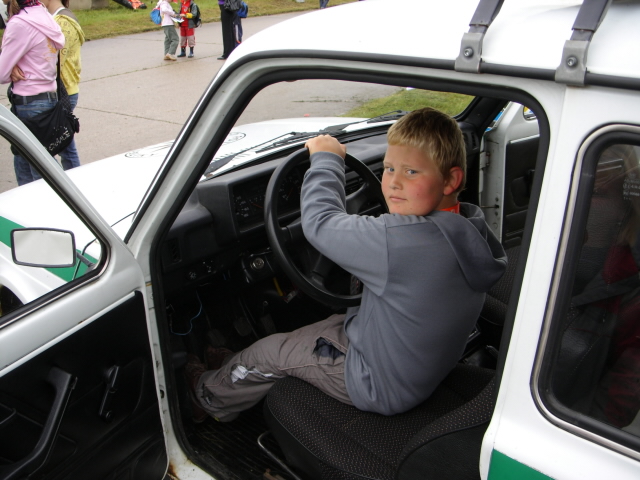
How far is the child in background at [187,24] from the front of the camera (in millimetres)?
11500

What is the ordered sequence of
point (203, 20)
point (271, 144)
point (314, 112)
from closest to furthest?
point (271, 144), point (314, 112), point (203, 20)

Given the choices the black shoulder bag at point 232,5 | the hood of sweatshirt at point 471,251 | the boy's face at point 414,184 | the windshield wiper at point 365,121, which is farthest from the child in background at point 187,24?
the hood of sweatshirt at point 471,251

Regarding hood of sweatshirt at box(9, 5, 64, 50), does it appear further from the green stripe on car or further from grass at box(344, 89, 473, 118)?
the green stripe on car

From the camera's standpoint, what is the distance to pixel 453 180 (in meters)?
1.63

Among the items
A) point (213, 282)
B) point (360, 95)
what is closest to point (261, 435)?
point (213, 282)

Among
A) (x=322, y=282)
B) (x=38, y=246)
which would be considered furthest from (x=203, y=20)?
(x=38, y=246)

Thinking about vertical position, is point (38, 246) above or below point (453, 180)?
below

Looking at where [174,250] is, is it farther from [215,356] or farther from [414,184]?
[414,184]

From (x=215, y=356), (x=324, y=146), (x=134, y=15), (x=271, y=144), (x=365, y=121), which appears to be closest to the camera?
(x=324, y=146)

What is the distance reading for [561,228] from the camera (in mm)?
998

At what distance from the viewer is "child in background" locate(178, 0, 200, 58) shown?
11.5 m

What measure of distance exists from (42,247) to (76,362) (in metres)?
0.32

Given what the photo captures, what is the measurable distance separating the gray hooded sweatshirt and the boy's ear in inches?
4.3

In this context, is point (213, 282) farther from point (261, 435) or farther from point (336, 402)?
point (336, 402)
